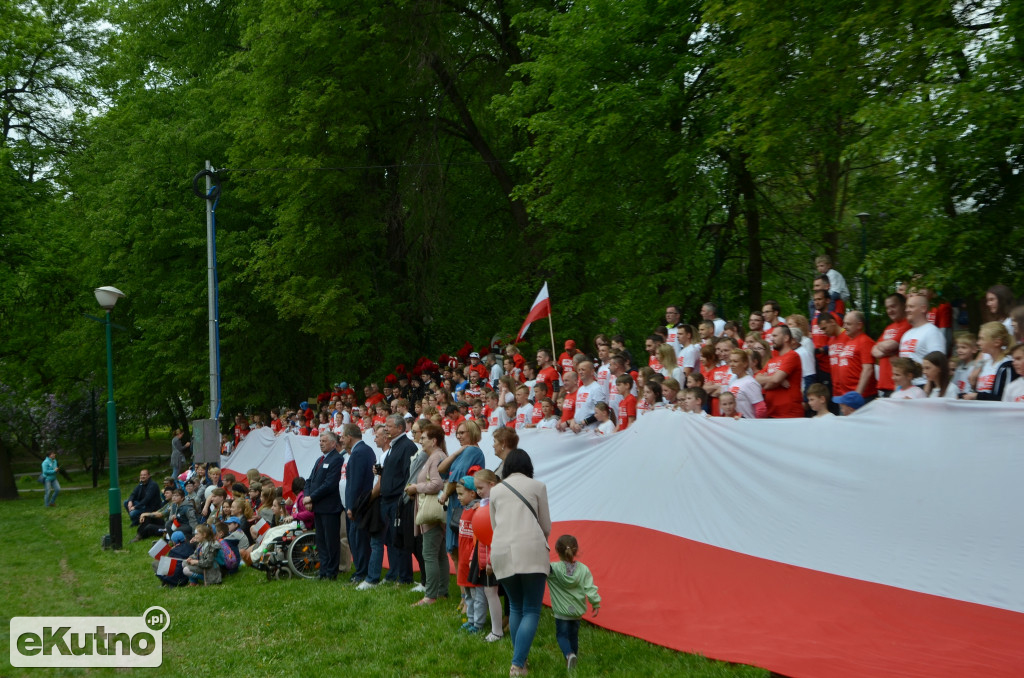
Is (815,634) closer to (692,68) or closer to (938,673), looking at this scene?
(938,673)

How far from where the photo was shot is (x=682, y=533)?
27.3 feet

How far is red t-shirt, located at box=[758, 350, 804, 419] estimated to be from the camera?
31.6 ft

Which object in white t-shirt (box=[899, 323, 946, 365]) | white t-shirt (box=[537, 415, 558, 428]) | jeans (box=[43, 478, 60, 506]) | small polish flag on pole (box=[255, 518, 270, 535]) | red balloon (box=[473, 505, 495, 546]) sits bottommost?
jeans (box=[43, 478, 60, 506])

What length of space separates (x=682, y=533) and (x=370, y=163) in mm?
20887

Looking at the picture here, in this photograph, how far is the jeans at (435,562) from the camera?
408 inches

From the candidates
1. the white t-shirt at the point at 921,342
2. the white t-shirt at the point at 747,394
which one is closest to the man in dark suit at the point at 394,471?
the white t-shirt at the point at 747,394

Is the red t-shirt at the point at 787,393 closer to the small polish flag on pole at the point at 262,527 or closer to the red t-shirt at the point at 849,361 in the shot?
the red t-shirt at the point at 849,361

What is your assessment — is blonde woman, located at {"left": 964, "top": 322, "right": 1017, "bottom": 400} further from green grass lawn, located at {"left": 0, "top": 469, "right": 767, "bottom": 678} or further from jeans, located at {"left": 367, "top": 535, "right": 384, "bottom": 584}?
jeans, located at {"left": 367, "top": 535, "right": 384, "bottom": 584}

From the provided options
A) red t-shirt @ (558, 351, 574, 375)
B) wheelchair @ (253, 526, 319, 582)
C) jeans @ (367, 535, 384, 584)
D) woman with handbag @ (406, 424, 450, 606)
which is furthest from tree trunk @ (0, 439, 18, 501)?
woman with handbag @ (406, 424, 450, 606)

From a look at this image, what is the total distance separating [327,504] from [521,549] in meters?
5.93

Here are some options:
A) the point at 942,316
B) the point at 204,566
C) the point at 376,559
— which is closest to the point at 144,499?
the point at 204,566

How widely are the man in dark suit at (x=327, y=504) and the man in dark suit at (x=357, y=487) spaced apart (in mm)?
A: 340

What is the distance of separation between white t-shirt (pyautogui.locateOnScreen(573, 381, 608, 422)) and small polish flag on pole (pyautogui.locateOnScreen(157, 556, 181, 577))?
6331mm

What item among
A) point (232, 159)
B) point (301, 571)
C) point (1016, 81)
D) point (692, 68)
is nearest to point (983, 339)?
point (1016, 81)
